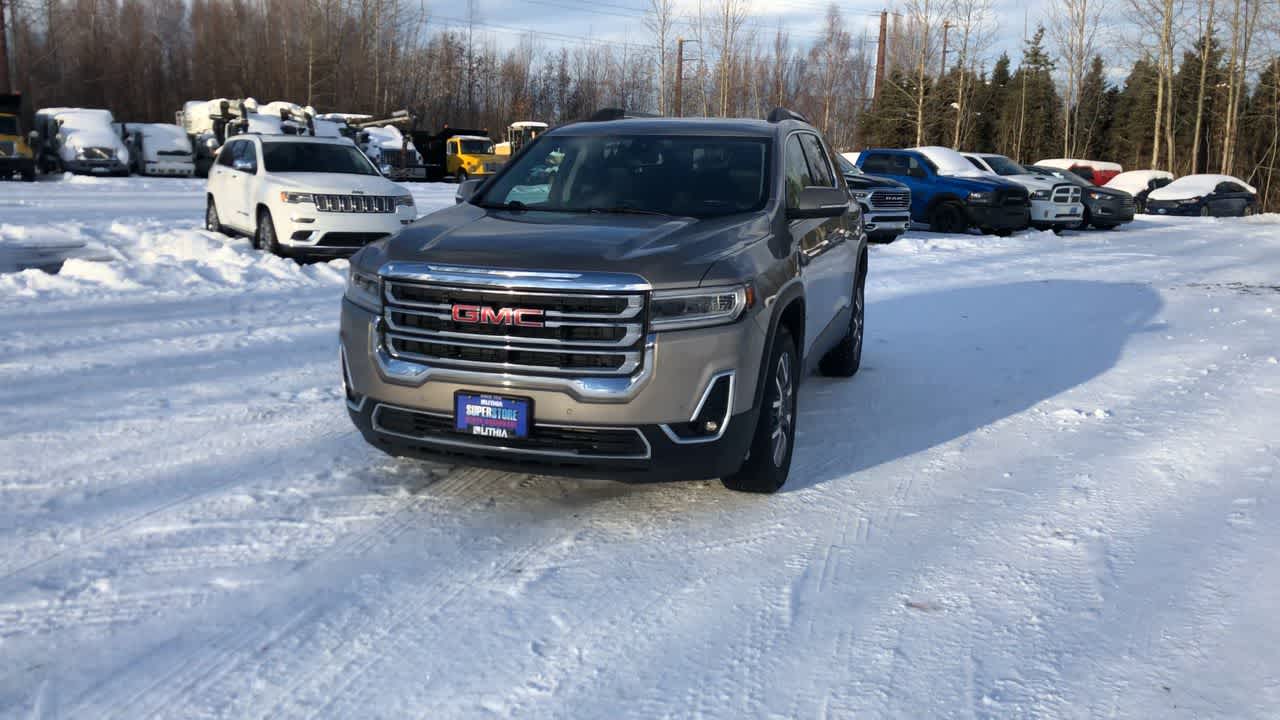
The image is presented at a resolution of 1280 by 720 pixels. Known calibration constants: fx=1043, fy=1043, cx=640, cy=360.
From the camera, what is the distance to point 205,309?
370 inches

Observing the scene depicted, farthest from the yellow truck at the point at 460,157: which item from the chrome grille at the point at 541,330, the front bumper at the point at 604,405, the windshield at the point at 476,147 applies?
the chrome grille at the point at 541,330

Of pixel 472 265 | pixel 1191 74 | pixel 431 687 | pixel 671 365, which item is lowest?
pixel 431 687

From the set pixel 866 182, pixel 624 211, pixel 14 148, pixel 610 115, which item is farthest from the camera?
pixel 14 148

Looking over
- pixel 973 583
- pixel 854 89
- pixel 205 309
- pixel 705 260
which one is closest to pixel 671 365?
pixel 705 260

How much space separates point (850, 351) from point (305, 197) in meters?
7.83

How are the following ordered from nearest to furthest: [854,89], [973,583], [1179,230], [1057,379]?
[973,583] → [1057,379] → [1179,230] → [854,89]

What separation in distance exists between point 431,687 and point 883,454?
330 centimetres

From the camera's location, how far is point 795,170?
19.6ft

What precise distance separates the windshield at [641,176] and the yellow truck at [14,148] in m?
27.3

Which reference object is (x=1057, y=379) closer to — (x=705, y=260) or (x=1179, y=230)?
(x=705, y=260)

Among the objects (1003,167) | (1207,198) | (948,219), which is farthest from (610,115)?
(1207,198)

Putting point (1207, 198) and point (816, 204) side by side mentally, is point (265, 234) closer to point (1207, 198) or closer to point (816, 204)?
point (816, 204)

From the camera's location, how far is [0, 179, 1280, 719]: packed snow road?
124 inches

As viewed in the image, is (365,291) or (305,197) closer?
(365,291)
